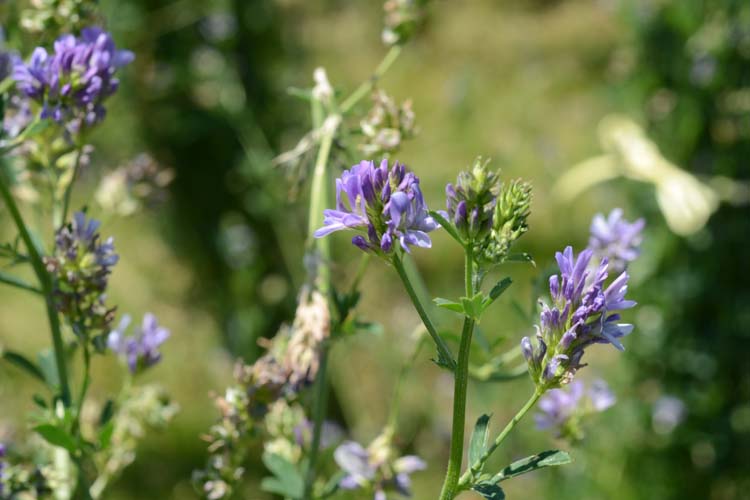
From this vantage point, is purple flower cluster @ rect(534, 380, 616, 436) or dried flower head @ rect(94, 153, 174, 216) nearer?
purple flower cluster @ rect(534, 380, 616, 436)

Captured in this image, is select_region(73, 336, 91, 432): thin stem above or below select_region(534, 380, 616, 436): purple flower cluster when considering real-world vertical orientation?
below

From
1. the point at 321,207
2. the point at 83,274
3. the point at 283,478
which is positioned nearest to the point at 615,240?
the point at 321,207

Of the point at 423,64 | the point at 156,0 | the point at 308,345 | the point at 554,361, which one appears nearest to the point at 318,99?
the point at 308,345

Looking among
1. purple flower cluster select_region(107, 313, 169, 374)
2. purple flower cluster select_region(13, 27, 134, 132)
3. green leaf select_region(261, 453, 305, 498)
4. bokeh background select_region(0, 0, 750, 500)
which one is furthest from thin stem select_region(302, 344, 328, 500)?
bokeh background select_region(0, 0, 750, 500)

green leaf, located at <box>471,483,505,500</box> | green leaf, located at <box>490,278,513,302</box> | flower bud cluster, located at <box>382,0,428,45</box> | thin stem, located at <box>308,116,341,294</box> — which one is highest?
flower bud cluster, located at <box>382,0,428,45</box>

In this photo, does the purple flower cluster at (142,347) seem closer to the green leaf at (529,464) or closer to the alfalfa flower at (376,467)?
the alfalfa flower at (376,467)

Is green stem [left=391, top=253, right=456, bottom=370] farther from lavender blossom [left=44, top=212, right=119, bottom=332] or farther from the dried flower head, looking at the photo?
the dried flower head

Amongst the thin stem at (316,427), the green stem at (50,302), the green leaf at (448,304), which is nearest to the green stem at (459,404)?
the green leaf at (448,304)
